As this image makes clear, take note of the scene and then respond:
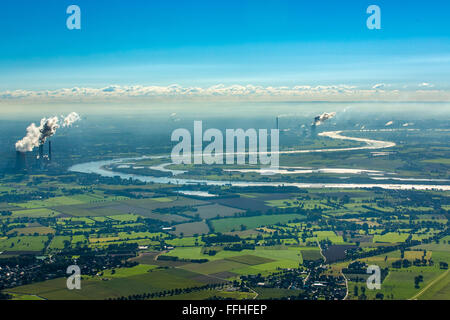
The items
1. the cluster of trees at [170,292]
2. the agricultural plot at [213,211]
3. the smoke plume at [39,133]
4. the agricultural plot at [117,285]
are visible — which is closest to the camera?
the cluster of trees at [170,292]

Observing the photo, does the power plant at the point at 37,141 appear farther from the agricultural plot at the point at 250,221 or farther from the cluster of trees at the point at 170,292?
the cluster of trees at the point at 170,292

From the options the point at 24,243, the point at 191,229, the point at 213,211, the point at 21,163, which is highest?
the point at 21,163

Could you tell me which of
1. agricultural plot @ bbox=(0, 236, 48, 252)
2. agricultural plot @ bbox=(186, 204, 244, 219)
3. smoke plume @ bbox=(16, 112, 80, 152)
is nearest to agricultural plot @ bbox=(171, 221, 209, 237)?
agricultural plot @ bbox=(186, 204, 244, 219)

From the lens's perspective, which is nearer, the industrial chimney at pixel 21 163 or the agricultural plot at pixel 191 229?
the agricultural plot at pixel 191 229

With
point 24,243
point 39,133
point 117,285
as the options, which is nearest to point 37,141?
point 39,133

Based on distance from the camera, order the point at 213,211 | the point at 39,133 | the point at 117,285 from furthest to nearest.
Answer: the point at 39,133 < the point at 213,211 < the point at 117,285

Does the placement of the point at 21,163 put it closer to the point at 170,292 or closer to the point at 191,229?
the point at 191,229

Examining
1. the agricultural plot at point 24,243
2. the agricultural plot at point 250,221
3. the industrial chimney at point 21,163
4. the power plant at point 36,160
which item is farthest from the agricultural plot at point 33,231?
the industrial chimney at point 21,163

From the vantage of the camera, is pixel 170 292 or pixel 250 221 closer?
pixel 170 292

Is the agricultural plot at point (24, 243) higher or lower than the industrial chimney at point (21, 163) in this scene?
lower

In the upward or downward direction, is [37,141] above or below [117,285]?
above

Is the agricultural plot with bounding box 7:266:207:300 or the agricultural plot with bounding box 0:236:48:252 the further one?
the agricultural plot with bounding box 0:236:48:252

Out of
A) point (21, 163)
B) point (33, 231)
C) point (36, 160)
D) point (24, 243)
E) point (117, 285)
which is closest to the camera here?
point (117, 285)

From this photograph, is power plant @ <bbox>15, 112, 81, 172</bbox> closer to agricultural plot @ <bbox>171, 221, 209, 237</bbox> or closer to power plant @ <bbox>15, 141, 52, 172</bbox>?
power plant @ <bbox>15, 141, 52, 172</bbox>
